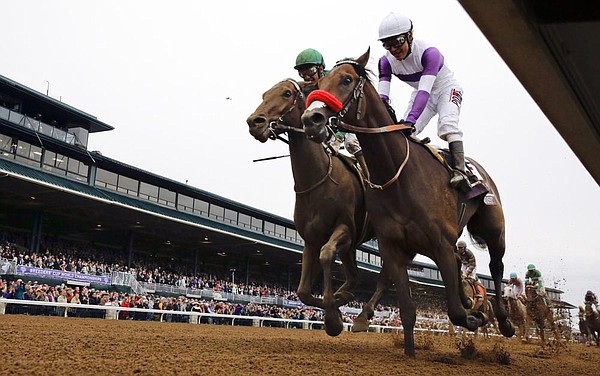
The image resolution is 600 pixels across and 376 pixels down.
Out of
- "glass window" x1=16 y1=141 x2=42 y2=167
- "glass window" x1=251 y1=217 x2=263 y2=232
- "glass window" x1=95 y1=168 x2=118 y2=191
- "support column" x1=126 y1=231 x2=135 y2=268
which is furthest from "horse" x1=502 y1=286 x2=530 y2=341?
"glass window" x1=251 y1=217 x2=263 y2=232

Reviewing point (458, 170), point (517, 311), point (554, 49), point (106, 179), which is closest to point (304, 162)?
point (458, 170)

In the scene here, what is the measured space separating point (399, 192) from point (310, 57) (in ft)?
9.92

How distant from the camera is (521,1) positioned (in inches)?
81.3

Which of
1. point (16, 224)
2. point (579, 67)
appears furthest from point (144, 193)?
point (579, 67)

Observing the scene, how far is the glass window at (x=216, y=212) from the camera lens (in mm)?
38312

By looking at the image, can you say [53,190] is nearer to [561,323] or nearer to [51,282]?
[51,282]

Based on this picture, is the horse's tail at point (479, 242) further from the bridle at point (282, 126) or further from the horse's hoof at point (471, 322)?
the bridle at point (282, 126)

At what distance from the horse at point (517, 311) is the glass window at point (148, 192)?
78.1 feet

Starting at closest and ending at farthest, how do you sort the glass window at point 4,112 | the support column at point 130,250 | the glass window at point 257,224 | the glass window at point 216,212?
the glass window at point 4,112
the support column at point 130,250
the glass window at point 216,212
the glass window at point 257,224

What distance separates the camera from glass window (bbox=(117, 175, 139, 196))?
31688mm

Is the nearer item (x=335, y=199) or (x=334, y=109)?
(x=334, y=109)

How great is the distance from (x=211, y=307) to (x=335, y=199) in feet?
62.9

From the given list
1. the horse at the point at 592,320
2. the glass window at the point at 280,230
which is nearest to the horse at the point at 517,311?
the horse at the point at 592,320

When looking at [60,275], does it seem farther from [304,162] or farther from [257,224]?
[257,224]
